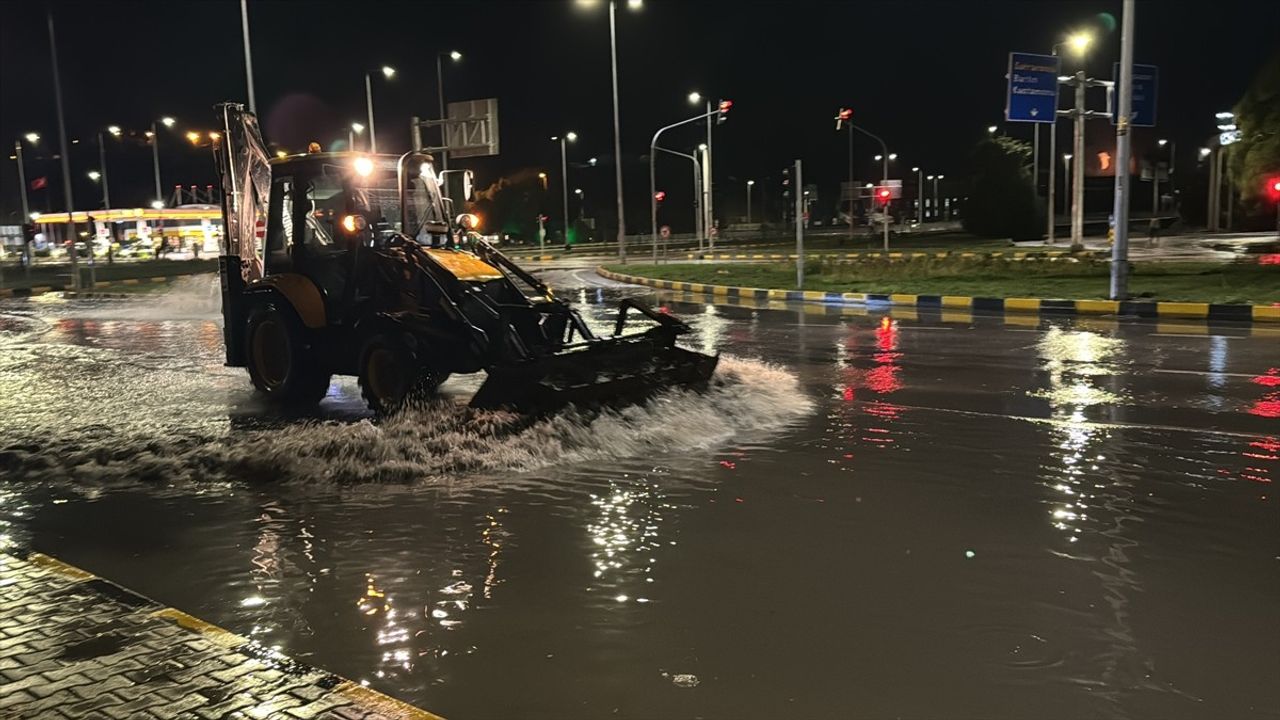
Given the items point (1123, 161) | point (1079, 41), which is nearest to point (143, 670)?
point (1123, 161)

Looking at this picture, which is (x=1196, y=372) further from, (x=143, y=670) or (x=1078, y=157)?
(x=1078, y=157)

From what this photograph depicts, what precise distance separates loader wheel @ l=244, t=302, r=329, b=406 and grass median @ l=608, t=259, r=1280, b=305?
15.5 m

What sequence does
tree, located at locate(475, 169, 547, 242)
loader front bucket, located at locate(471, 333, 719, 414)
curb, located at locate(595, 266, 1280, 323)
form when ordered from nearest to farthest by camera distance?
loader front bucket, located at locate(471, 333, 719, 414) < curb, located at locate(595, 266, 1280, 323) < tree, located at locate(475, 169, 547, 242)

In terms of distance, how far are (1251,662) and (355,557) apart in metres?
4.31

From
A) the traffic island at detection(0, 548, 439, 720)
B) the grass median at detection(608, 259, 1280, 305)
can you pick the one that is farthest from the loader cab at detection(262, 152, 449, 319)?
the grass median at detection(608, 259, 1280, 305)

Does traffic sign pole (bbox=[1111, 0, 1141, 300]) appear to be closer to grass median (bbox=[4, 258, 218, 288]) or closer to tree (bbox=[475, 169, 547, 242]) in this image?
grass median (bbox=[4, 258, 218, 288])

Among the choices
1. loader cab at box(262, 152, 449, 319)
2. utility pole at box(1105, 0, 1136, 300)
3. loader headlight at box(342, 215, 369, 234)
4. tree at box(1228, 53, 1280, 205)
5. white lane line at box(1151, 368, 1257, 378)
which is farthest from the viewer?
tree at box(1228, 53, 1280, 205)

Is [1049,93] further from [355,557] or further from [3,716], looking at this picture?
[3,716]

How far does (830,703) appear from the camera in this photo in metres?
3.71

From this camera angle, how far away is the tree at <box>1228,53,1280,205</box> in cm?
3556

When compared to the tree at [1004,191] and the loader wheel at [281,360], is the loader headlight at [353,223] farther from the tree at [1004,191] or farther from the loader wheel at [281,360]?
the tree at [1004,191]

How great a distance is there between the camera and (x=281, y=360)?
10891 mm

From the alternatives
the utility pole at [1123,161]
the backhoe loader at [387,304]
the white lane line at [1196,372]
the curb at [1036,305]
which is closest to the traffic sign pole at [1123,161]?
the utility pole at [1123,161]

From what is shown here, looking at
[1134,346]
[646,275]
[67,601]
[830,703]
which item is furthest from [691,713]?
[646,275]
